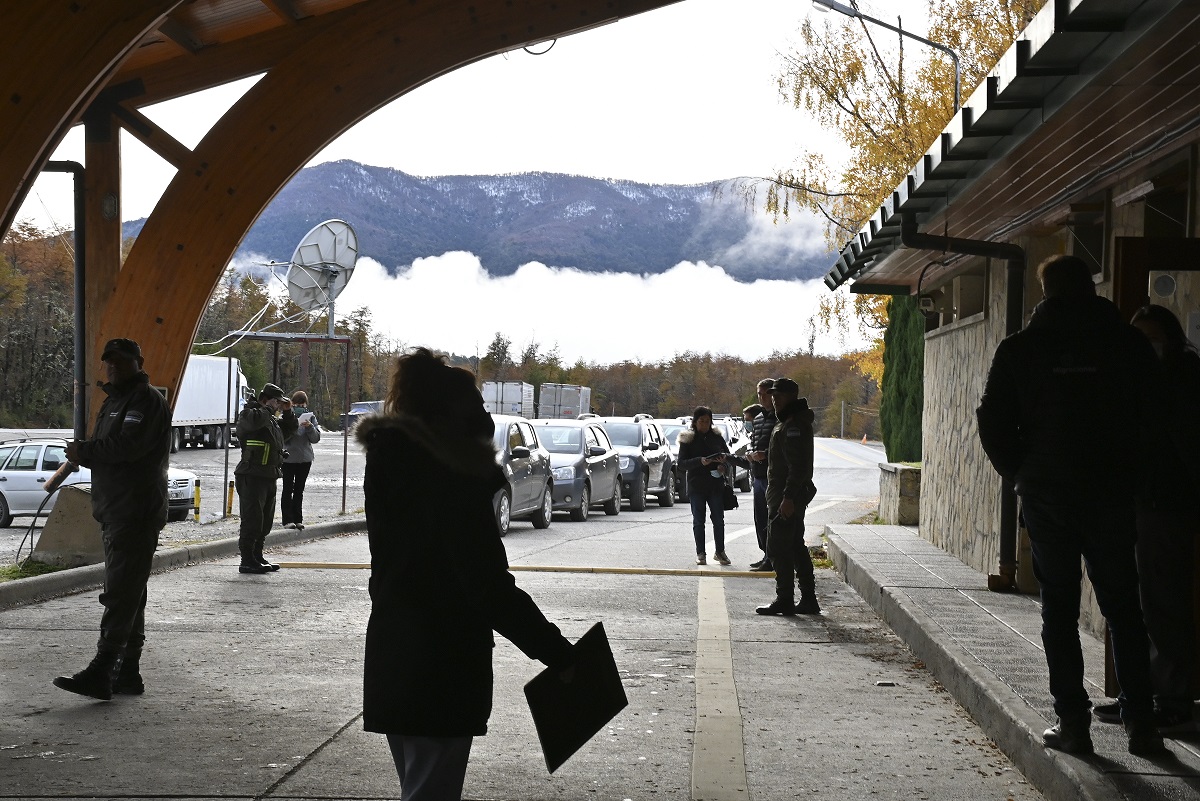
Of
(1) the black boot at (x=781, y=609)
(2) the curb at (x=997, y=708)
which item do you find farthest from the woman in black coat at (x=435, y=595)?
(1) the black boot at (x=781, y=609)

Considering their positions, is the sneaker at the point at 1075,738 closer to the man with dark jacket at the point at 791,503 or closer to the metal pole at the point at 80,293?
the man with dark jacket at the point at 791,503

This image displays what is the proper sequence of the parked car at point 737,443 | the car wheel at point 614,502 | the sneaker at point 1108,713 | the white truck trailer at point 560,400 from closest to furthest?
the sneaker at point 1108,713
the car wheel at point 614,502
the parked car at point 737,443
the white truck trailer at point 560,400

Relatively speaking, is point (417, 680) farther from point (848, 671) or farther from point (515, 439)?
point (515, 439)

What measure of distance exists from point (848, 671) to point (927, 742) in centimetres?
191

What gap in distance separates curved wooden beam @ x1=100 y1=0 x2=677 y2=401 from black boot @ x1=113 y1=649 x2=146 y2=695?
5.65m

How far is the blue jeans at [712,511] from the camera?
1489 centimetres

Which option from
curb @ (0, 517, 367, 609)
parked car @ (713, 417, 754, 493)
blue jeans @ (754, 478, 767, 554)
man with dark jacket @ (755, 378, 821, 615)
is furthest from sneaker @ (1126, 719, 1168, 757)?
parked car @ (713, 417, 754, 493)

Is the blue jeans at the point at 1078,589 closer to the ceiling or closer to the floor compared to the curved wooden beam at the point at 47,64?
closer to the floor

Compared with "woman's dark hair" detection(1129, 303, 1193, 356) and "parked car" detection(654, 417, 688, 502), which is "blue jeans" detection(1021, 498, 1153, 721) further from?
"parked car" detection(654, 417, 688, 502)

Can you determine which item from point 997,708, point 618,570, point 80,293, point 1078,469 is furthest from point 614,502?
point 1078,469

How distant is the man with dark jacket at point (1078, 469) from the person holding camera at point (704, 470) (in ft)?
29.9

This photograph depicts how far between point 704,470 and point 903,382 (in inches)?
346

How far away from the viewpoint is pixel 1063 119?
710cm

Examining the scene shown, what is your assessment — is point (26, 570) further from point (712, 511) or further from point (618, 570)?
point (712, 511)
